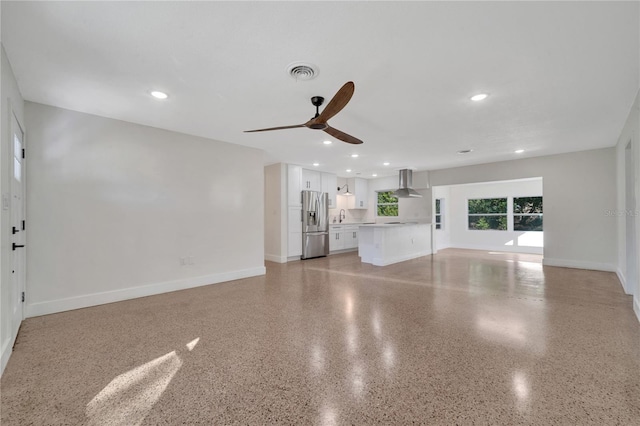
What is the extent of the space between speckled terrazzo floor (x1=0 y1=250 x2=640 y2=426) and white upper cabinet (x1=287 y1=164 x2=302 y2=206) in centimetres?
346

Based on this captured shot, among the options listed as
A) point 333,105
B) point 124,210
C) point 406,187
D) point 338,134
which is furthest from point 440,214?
point 124,210

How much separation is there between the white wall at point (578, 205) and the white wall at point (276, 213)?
5.57 meters

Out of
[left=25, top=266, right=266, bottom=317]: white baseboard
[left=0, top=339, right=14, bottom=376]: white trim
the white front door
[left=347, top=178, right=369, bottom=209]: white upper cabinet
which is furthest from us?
[left=347, top=178, right=369, bottom=209]: white upper cabinet

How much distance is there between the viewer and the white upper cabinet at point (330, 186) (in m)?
8.18

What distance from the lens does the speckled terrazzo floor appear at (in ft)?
5.42

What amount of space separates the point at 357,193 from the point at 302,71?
7193 millimetres

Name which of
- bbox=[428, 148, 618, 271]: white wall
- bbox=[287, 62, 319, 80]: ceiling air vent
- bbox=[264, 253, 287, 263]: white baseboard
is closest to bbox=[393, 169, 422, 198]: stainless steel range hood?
bbox=[428, 148, 618, 271]: white wall

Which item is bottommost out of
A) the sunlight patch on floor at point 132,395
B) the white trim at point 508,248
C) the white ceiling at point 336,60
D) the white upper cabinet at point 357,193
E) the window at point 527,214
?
the sunlight patch on floor at point 132,395

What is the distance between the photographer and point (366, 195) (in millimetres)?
9953

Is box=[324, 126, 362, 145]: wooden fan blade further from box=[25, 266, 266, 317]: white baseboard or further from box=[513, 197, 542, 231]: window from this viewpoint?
box=[513, 197, 542, 231]: window

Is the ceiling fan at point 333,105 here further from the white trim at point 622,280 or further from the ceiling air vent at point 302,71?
the white trim at point 622,280

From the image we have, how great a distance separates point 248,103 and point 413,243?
19.5 ft

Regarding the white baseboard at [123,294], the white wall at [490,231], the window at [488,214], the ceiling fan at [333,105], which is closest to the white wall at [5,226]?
the white baseboard at [123,294]

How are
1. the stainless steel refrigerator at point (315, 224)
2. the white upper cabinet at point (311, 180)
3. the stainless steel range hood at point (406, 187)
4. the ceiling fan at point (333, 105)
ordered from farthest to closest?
1. the stainless steel range hood at point (406, 187)
2. the white upper cabinet at point (311, 180)
3. the stainless steel refrigerator at point (315, 224)
4. the ceiling fan at point (333, 105)
